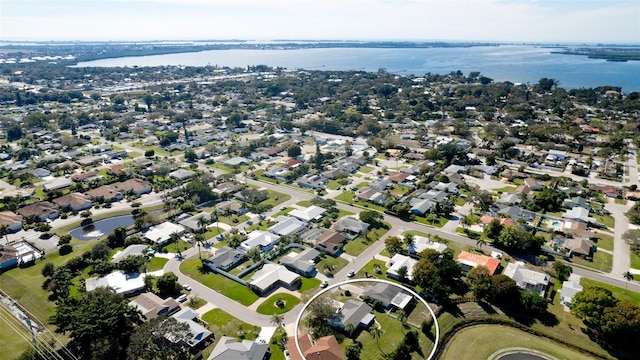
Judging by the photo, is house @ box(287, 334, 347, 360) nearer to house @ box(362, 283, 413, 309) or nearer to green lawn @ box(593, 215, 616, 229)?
house @ box(362, 283, 413, 309)

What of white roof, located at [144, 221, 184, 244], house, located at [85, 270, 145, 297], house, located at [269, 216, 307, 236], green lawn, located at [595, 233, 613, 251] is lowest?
house, located at [85, 270, 145, 297]

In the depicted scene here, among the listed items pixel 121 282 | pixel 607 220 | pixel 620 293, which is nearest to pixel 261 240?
pixel 121 282

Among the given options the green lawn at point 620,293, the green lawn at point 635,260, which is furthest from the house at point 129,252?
the green lawn at point 635,260

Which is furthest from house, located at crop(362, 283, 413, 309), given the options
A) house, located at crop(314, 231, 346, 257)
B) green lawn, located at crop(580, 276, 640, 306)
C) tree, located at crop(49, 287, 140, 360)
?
tree, located at crop(49, 287, 140, 360)

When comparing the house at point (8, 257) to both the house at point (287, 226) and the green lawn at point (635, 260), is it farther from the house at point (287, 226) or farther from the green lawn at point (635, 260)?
the green lawn at point (635, 260)

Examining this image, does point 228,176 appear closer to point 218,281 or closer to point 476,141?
point 218,281

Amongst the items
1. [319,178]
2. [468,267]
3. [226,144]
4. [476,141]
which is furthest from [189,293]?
[476,141]
